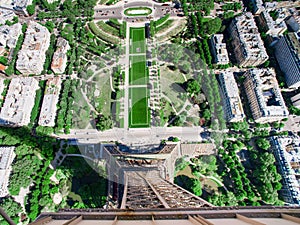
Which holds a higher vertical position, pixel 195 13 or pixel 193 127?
pixel 195 13

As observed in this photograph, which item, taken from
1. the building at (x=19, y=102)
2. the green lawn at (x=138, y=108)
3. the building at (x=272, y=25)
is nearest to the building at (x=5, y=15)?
the building at (x=19, y=102)

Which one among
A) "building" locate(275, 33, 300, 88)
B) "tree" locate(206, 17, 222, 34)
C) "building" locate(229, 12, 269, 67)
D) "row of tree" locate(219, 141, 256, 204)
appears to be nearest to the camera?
"row of tree" locate(219, 141, 256, 204)

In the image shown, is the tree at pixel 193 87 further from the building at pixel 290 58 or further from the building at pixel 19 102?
the building at pixel 19 102

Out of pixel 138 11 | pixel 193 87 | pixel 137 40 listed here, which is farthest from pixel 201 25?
pixel 193 87

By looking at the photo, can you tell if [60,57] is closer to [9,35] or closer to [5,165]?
[9,35]

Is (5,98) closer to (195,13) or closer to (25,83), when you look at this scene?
(25,83)

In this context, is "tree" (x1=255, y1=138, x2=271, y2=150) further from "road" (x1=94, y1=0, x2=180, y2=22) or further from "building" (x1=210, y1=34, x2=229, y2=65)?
"road" (x1=94, y1=0, x2=180, y2=22)

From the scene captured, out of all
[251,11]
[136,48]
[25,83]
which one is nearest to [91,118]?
[25,83]

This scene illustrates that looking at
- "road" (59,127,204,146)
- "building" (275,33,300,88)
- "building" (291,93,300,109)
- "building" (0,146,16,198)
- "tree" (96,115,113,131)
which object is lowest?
"building" (0,146,16,198)

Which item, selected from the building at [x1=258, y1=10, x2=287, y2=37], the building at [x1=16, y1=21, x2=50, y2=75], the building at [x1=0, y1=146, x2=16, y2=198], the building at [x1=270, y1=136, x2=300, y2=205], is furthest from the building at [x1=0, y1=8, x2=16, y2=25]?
the building at [x1=270, y1=136, x2=300, y2=205]
